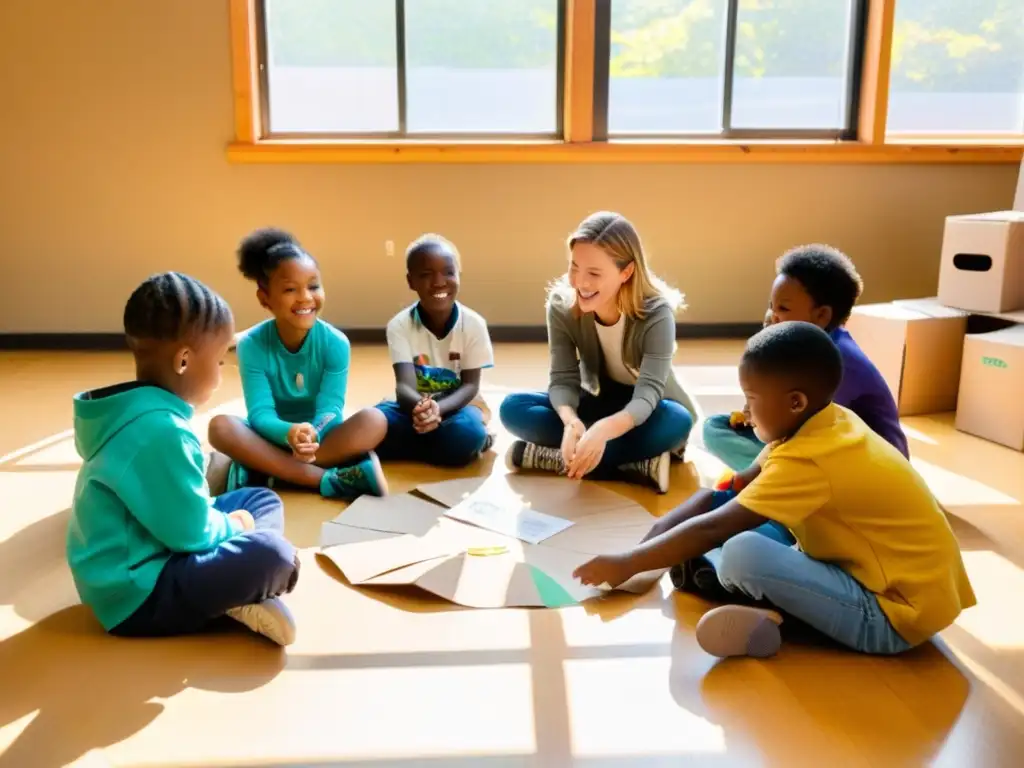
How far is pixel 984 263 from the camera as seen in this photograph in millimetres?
2934

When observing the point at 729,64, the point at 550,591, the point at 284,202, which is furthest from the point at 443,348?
the point at 729,64

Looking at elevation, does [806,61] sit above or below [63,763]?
above

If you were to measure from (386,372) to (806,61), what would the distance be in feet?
7.50

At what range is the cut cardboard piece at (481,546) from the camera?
168cm

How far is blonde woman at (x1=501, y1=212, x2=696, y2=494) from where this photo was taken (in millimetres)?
2133

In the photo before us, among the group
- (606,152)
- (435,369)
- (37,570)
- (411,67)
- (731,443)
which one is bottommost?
(37,570)

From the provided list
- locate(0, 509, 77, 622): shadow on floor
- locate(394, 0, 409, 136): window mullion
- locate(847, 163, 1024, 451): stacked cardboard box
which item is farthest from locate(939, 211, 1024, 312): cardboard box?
locate(0, 509, 77, 622): shadow on floor

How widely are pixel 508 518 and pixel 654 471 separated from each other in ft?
1.37

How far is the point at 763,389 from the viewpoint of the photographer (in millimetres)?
1397

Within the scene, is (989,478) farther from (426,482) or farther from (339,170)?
(339,170)

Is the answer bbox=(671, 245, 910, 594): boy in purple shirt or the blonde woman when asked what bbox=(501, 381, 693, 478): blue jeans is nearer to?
the blonde woman

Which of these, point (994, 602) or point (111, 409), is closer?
point (111, 409)

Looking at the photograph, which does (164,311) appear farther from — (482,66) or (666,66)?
(666,66)

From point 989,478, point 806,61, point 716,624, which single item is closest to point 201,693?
point 716,624
